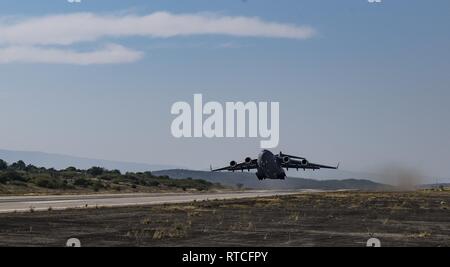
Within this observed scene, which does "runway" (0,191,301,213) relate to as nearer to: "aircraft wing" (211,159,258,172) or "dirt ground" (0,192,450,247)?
"dirt ground" (0,192,450,247)

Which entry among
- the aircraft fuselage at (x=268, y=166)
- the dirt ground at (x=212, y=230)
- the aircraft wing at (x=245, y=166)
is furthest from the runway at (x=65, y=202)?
the aircraft wing at (x=245, y=166)

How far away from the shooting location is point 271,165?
100438 mm

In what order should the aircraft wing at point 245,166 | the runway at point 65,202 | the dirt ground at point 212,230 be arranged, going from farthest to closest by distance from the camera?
the aircraft wing at point 245,166, the runway at point 65,202, the dirt ground at point 212,230

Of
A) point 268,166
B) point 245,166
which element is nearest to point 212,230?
point 268,166

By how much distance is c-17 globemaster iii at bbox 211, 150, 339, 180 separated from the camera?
100312mm

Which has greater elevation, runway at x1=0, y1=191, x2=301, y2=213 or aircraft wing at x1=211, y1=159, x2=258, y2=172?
aircraft wing at x1=211, y1=159, x2=258, y2=172

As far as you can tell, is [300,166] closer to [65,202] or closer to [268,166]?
[268,166]

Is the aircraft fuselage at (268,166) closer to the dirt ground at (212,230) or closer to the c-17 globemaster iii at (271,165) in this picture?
the c-17 globemaster iii at (271,165)

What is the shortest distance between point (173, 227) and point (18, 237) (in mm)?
7545

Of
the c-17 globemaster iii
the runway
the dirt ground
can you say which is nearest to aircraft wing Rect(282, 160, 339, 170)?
the c-17 globemaster iii

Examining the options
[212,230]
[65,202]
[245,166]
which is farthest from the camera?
[245,166]

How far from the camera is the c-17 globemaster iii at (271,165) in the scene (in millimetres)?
100312
